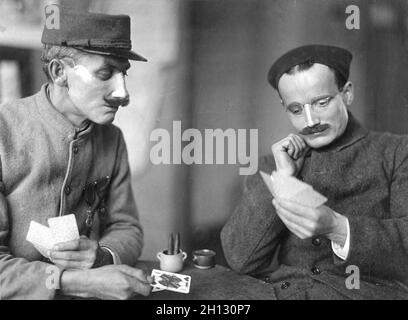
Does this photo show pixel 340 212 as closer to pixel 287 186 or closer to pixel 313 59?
pixel 287 186

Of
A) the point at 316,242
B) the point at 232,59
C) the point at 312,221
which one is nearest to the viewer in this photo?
the point at 312,221

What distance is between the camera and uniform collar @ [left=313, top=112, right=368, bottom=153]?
1459 millimetres

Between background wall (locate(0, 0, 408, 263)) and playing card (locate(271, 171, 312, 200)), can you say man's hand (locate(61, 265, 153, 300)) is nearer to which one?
background wall (locate(0, 0, 408, 263))

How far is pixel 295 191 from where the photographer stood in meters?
1.36

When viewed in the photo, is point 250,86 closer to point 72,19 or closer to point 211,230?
point 211,230

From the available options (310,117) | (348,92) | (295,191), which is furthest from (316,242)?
(348,92)

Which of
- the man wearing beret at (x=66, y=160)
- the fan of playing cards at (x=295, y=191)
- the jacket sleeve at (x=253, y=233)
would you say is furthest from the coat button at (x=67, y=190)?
the fan of playing cards at (x=295, y=191)

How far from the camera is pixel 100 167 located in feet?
5.00

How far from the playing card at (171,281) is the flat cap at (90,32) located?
2.42 ft

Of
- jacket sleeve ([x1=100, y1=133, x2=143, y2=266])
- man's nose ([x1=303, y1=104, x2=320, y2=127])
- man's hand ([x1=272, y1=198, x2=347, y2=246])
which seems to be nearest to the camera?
man's hand ([x1=272, y1=198, x2=347, y2=246])

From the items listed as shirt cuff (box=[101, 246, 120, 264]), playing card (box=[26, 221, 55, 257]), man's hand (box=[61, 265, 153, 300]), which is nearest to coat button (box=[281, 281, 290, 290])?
man's hand (box=[61, 265, 153, 300])

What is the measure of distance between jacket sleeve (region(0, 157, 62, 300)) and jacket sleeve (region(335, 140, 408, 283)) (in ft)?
2.97

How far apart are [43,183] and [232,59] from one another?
2.46ft

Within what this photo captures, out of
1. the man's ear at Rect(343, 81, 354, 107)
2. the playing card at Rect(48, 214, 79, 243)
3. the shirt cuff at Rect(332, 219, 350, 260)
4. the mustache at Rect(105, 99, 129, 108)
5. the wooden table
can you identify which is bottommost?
the wooden table
